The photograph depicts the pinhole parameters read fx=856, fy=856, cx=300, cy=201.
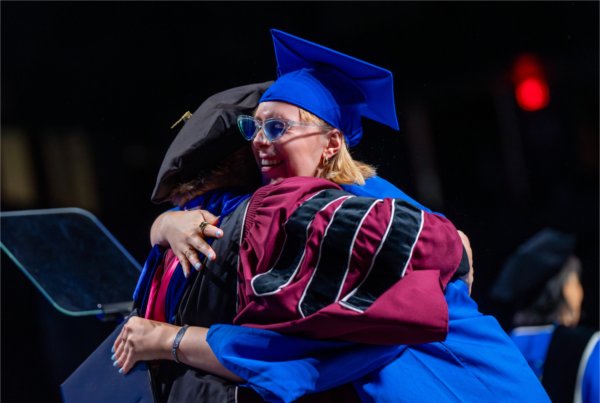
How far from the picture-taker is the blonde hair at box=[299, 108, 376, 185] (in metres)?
2.00

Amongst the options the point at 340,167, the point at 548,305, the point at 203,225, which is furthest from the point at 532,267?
the point at 203,225

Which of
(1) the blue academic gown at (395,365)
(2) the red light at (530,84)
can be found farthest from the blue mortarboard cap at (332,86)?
(2) the red light at (530,84)

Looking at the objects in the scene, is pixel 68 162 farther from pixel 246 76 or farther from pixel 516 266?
pixel 516 266

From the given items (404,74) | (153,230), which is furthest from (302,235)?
(404,74)

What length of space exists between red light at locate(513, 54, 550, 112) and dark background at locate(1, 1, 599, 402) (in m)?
0.04

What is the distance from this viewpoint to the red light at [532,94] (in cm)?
459

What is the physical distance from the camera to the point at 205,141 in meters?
2.05

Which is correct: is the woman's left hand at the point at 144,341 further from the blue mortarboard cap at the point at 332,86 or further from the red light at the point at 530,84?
the red light at the point at 530,84

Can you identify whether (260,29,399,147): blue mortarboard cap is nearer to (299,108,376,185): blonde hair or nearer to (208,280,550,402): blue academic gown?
(299,108,376,185): blonde hair

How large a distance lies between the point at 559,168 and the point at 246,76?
254 centimetres

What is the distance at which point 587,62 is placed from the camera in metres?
4.79

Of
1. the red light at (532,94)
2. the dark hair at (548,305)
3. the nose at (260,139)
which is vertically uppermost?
the nose at (260,139)

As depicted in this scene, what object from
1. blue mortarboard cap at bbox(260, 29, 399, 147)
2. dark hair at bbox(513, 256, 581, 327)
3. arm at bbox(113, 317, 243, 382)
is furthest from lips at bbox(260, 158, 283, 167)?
dark hair at bbox(513, 256, 581, 327)

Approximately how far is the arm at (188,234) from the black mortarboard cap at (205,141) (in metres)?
0.11
